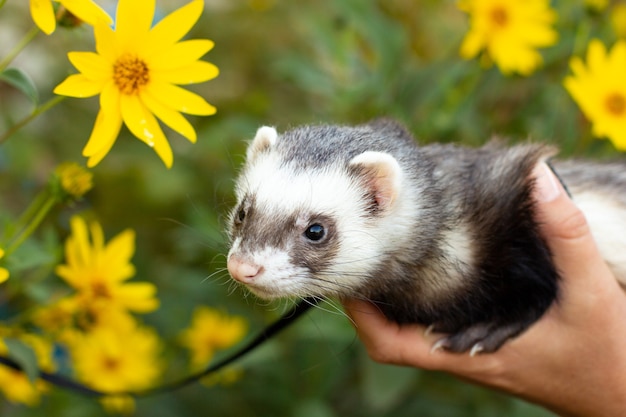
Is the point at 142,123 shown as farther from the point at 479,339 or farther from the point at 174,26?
the point at 479,339

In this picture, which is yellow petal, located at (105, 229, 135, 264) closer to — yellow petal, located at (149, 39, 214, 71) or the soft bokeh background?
the soft bokeh background

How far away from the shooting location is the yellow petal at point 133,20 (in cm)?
87

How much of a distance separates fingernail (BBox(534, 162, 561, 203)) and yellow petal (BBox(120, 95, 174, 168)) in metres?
0.57

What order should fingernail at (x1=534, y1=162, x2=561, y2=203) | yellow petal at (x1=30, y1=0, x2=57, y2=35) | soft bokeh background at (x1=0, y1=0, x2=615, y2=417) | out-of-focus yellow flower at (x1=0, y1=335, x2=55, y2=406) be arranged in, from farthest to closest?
soft bokeh background at (x1=0, y1=0, x2=615, y2=417) < out-of-focus yellow flower at (x1=0, y1=335, x2=55, y2=406) < fingernail at (x1=534, y1=162, x2=561, y2=203) < yellow petal at (x1=30, y1=0, x2=57, y2=35)

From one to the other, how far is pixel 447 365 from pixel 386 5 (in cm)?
128

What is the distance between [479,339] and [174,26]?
67 centimetres

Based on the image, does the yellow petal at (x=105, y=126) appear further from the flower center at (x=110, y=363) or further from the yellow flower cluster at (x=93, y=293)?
the flower center at (x=110, y=363)

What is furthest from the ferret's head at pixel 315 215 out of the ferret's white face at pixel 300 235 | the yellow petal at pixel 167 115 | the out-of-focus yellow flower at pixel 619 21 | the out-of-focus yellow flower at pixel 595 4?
the out-of-focus yellow flower at pixel 619 21

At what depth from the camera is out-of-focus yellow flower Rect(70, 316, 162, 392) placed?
4.63 ft

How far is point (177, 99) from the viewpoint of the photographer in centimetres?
92

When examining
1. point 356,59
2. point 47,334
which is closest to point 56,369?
point 47,334

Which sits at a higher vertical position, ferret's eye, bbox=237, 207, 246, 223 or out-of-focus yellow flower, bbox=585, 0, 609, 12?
out-of-focus yellow flower, bbox=585, 0, 609, 12

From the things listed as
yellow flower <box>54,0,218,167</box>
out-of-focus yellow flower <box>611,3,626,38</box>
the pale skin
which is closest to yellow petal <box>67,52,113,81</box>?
yellow flower <box>54,0,218,167</box>

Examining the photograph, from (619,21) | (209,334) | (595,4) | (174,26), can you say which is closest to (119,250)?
(174,26)
